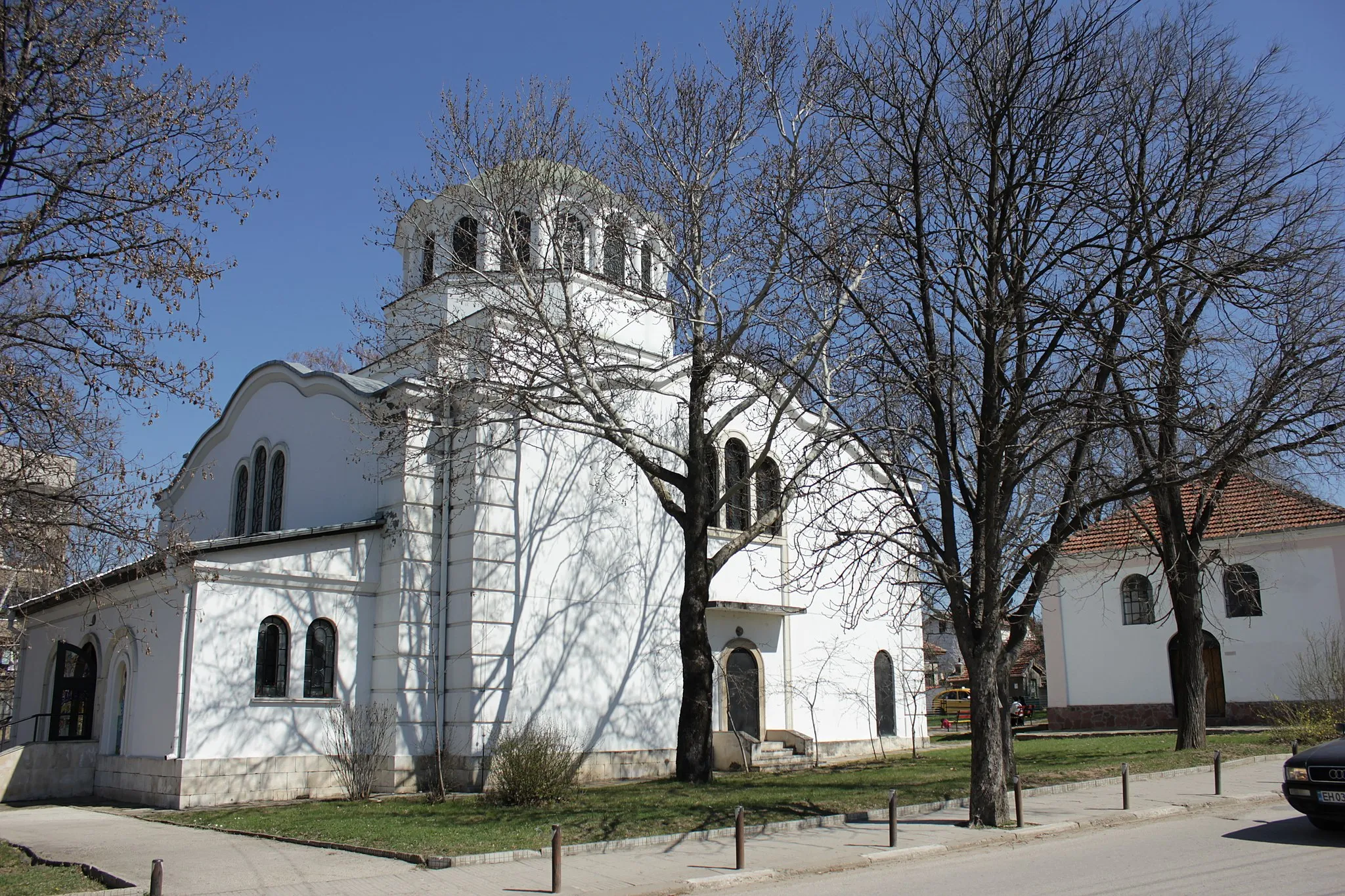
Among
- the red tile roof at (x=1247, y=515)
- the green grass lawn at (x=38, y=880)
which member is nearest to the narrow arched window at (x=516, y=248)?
the green grass lawn at (x=38, y=880)

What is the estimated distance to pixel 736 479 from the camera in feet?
79.6

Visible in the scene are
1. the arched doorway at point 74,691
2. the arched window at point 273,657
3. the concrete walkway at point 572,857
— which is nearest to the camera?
the concrete walkway at point 572,857

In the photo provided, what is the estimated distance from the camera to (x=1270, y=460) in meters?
18.1

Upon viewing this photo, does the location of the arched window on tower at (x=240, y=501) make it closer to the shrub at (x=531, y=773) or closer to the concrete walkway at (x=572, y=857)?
the concrete walkway at (x=572, y=857)

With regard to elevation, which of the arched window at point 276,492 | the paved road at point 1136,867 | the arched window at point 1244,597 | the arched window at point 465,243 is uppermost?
the arched window at point 465,243

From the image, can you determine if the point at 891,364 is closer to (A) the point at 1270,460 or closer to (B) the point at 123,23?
(A) the point at 1270,460

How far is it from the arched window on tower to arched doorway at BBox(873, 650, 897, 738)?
15369 mm

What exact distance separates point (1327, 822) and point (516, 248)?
14.4 meters

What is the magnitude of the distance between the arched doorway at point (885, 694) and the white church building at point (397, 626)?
6.43ft

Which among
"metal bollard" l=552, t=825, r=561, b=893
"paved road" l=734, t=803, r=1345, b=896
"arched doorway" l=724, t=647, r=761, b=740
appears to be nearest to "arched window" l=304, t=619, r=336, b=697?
"arched doorway" l=724, t=647, r=761, b=740

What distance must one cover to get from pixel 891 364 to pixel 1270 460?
26.7 ft

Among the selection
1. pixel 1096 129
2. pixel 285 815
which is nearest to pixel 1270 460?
pixel 1096 129

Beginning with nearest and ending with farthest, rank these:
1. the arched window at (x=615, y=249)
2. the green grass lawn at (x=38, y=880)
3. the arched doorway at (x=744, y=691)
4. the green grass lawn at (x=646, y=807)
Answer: the green grass lawn at (x=38, y=880) < the green grass lawn at (x=646, y=807) < the arched window at (x=615, y=249) < the arched doorway at (x=744, y=691)

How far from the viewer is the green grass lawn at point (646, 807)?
12.9 metres
